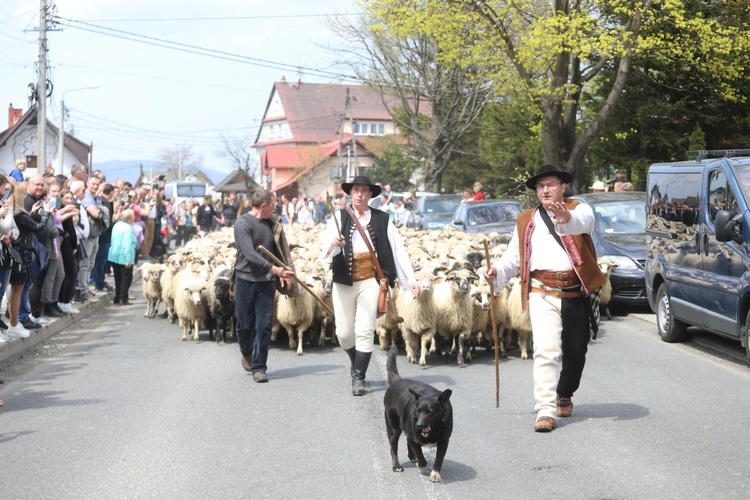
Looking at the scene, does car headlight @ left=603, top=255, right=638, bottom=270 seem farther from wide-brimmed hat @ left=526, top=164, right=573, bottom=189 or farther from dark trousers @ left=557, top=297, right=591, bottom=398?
wide-brimmed hat @ left=526, top=164, right=573, bottom=189

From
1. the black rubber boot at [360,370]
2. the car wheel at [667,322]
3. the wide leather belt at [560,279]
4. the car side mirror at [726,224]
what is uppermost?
the car side mirror at [726,224]

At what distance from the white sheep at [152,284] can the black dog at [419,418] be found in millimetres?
9607

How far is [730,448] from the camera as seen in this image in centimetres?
711

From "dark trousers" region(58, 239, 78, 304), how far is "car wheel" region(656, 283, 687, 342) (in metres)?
8.05

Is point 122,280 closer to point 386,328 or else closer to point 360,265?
point 386,328

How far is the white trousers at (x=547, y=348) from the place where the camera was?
7.80m

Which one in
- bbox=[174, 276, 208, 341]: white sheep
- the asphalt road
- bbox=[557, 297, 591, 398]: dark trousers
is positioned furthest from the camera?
bbox=[174, 276, 208, 341]: white sheep

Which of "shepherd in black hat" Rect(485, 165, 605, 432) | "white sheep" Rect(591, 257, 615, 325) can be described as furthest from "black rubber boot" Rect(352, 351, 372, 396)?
"white sheep" Rect(591, 257, 615, 325)

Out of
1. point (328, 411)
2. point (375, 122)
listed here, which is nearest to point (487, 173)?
point (328, 411)

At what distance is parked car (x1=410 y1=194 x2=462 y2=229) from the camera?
94.1 ft

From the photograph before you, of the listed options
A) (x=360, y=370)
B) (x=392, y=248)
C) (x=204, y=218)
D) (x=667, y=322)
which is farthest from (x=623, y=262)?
(x=204, y=218)

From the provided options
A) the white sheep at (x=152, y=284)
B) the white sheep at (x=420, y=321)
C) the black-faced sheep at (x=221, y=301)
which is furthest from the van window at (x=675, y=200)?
the white sheep at (x=152, y=284)

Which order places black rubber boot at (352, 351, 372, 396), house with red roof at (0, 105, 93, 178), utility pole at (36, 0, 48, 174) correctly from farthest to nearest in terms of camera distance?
house with red roof at (0, 105, 93, 178) < utility pole at (36, 0, 48, 174) < black rubber boot at (352, 351, 372, 396)

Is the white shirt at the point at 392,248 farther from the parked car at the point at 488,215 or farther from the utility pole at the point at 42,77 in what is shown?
the utility pole at the point at 42,77
